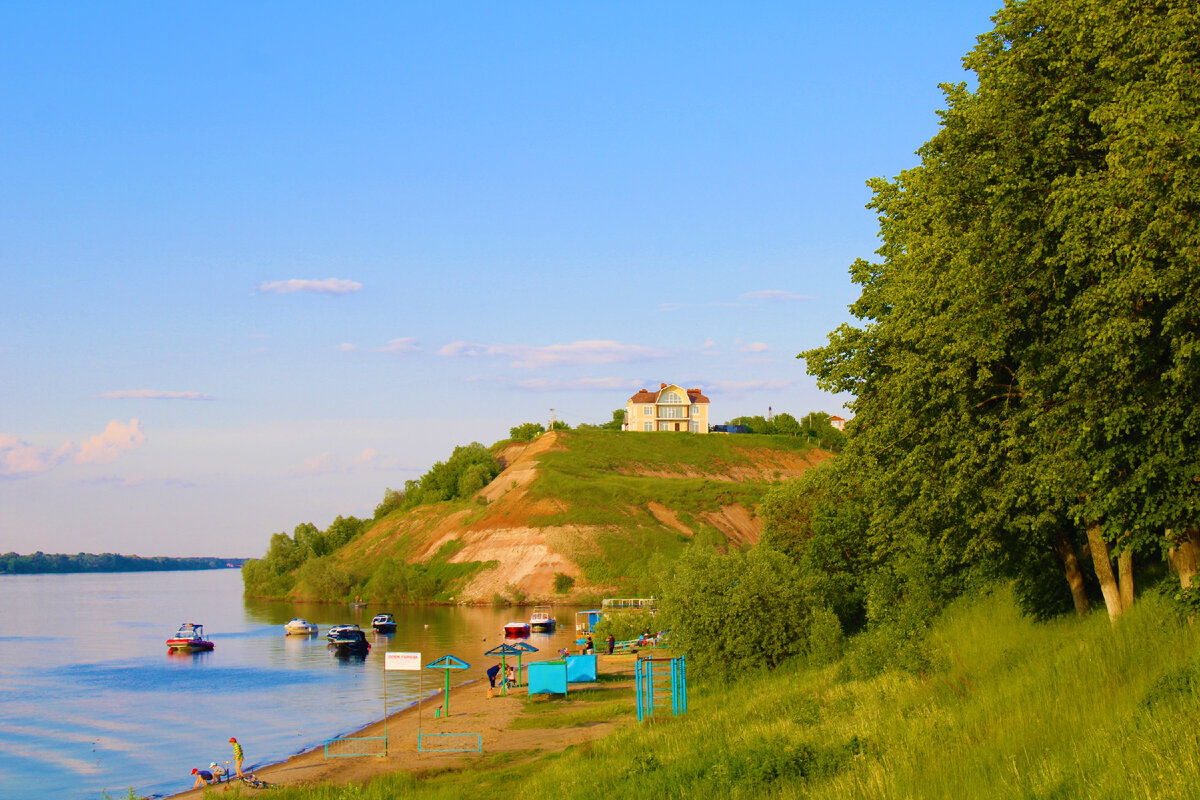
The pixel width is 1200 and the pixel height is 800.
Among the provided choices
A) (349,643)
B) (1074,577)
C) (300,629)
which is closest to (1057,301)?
(1074,577)

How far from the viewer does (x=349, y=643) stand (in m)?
78.1

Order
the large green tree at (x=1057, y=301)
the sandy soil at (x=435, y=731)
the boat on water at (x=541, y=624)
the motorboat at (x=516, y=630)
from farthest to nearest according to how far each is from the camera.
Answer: the boat on water at (x=541, y=624) → the motorboat at (x=516, y=630) → the sandy soil at (x=435, y=731) → the large green tree at (x=1057, y=301)

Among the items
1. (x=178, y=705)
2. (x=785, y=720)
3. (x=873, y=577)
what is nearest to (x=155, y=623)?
(x=178, y=705)

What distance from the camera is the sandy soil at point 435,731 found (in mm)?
30656

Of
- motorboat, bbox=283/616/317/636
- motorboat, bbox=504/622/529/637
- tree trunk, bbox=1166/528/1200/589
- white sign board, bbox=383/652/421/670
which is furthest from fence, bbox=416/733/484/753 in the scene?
motorboat, bbox=283/616/317/636

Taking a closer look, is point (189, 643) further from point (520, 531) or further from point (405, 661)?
point (520, 531)

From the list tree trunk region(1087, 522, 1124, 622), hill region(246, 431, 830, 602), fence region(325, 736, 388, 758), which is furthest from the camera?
hill region(246, 431, 830, 602)

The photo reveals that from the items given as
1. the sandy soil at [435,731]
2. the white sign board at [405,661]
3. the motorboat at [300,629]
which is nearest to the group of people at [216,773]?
the sandy soil at [435,731]

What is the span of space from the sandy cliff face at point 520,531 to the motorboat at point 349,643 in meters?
47.8

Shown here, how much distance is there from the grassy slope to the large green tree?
246cm

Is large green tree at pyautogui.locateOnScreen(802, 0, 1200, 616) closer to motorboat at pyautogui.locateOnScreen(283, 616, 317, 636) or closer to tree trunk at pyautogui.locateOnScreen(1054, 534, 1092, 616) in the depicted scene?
tree trunk at pyautogui.locateOnScreen(1054, 534, 1092, 616)

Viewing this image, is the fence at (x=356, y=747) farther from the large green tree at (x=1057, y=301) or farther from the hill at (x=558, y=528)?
the hill at (x=558, y=528)

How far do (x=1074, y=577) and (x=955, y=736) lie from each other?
11.5 m

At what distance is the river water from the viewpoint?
38.2 meters
